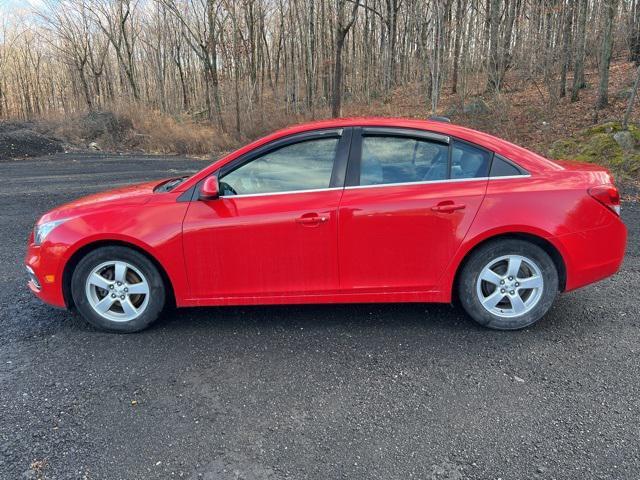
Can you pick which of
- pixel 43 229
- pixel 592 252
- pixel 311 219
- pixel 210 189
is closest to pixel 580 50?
pixel 592 252

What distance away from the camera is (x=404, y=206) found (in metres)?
3.42

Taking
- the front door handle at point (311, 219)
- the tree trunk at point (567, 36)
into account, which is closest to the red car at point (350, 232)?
the front door handle at point (311, 219)

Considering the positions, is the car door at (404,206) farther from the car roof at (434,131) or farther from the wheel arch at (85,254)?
the wheel arch at (85,254)

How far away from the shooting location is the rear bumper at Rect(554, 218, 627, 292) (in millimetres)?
3486

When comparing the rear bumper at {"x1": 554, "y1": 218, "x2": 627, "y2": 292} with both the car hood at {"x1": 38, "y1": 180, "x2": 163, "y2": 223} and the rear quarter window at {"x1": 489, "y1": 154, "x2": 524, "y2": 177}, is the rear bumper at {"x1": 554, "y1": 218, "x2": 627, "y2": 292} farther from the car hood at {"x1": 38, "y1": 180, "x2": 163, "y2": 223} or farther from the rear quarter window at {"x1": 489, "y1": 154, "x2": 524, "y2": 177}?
the car hood at {"x1": 38, "y1": 180, "x2": 163, "y2": 223}

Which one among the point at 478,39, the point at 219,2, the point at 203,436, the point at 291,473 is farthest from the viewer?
the point at 219,2

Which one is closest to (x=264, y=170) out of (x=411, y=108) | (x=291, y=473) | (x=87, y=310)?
(x=87, y=310)

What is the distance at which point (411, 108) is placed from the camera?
23.2 m

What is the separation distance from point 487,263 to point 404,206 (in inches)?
31.7

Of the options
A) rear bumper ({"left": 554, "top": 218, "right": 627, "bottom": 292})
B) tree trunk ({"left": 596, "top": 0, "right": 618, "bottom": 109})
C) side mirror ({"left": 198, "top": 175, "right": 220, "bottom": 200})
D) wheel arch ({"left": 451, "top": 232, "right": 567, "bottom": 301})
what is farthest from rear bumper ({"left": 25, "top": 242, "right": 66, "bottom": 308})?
tree trunk ({"left": 596, "top": 0, "right": 618, "bottom": 109})

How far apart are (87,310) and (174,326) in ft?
2.27

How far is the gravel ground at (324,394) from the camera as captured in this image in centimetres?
227

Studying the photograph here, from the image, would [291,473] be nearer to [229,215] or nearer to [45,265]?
[229,215]

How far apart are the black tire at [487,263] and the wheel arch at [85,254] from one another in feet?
7.78
